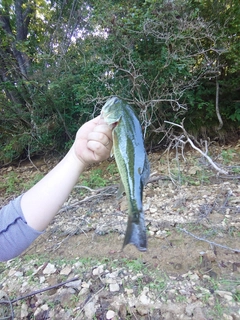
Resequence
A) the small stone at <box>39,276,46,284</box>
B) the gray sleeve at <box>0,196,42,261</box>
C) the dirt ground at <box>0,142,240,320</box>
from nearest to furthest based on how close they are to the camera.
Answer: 1. the gray sleeve at <box>0,196,42,261</box>
2. the dirt ground at <box>0,142,240,320</box>
3. the small stone at <box>39,276,46,284</box>

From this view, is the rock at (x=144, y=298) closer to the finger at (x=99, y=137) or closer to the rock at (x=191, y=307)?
the rock at (x=191, y=307)

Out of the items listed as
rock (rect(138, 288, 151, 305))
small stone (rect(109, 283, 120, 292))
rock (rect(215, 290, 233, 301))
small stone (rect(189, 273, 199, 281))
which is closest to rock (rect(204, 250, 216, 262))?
small stone (rect(189, 273, 199, 281))

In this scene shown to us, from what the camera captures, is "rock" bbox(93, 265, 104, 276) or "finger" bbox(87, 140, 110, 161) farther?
"rock" bbox(93, 265, 104, 276)

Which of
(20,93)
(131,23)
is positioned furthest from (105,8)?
(20,93)

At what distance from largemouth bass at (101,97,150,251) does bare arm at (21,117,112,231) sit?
12cm

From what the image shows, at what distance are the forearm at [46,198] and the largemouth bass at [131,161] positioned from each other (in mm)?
338

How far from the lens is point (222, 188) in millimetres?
3781

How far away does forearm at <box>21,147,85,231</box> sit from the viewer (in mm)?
1326

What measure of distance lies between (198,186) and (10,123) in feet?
16.4

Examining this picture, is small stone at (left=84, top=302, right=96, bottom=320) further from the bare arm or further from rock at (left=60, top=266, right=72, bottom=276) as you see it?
the bare arm

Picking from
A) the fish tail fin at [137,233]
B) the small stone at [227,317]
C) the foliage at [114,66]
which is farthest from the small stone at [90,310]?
the foliage at [114,66]

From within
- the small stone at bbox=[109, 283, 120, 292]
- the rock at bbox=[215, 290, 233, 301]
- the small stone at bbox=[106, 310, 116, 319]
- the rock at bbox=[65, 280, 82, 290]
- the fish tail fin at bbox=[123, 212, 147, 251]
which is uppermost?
the fish tail fin at bbox=[123, 212, 147, 251]

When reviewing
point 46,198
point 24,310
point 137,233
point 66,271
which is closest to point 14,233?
point 46,198

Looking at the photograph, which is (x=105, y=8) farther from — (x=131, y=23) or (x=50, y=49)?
(x=50, y=49)
